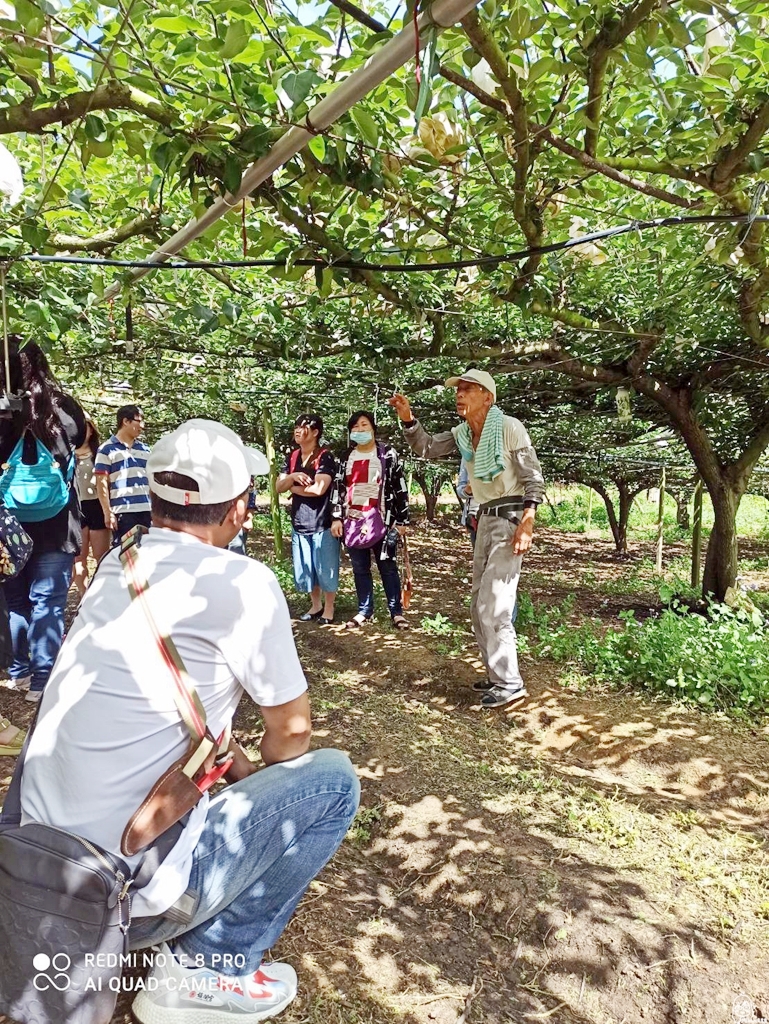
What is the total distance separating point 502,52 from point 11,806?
2372 millimetres

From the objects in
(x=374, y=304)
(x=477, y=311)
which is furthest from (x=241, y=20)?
(x=477, y=311)

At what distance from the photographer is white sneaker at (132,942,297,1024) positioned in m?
1.54

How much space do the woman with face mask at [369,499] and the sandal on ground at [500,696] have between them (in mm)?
1706

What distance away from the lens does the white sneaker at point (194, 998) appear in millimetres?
1541

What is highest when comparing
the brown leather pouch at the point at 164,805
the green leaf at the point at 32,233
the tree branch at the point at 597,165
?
the tree branch at the point at 597,165

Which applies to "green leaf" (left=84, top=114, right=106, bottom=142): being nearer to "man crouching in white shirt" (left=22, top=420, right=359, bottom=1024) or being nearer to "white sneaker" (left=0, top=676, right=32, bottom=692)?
"man crouching in white shirt" (left=22, top=420, right=359, bottom=1024)

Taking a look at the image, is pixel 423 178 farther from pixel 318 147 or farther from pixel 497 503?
pixel 497 503

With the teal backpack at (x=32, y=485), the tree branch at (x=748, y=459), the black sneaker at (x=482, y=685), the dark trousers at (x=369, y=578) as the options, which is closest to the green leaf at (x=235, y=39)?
the teal backpack at (x=32, y=485)

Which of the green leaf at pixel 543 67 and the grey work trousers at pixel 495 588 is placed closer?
the green leaf at pixel 543 67

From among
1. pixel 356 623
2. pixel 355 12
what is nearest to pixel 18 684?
pixel 356 623

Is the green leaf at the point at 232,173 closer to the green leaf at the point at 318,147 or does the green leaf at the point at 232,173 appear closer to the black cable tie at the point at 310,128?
the green leaf at the point at 318,147

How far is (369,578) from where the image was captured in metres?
5.76

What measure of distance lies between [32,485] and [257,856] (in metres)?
2.34

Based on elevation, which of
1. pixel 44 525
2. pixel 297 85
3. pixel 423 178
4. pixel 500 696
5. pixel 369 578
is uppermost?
pixel 423 178
